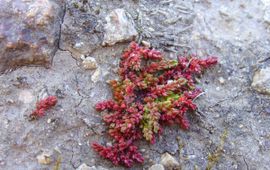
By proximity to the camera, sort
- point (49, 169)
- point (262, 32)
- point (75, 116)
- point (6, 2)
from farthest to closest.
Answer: point (262, 32) < point (6, 2) < point (75, 116) < point (49, 169)

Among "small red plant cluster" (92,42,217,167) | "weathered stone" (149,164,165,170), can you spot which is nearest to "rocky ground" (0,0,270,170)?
"weathered stone" (149,164,165,170)

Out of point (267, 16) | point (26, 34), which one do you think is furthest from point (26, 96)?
point (267, 16)

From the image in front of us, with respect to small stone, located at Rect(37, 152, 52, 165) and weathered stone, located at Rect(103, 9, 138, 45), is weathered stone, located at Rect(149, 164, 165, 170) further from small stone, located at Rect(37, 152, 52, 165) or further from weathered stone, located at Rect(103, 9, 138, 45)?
weathered stone, located at Rect(103, 9, 138, 45)

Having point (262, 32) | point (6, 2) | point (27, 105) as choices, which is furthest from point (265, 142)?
point (6, 2)

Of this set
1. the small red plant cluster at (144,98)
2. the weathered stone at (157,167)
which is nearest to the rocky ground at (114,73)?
the weathered stone at (157,167)

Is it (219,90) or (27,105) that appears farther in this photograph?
(219,90)

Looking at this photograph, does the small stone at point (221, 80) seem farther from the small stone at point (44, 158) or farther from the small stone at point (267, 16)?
the small stone at point (44, 158)

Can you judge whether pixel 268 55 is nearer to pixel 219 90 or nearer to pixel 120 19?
pixel 219 90
